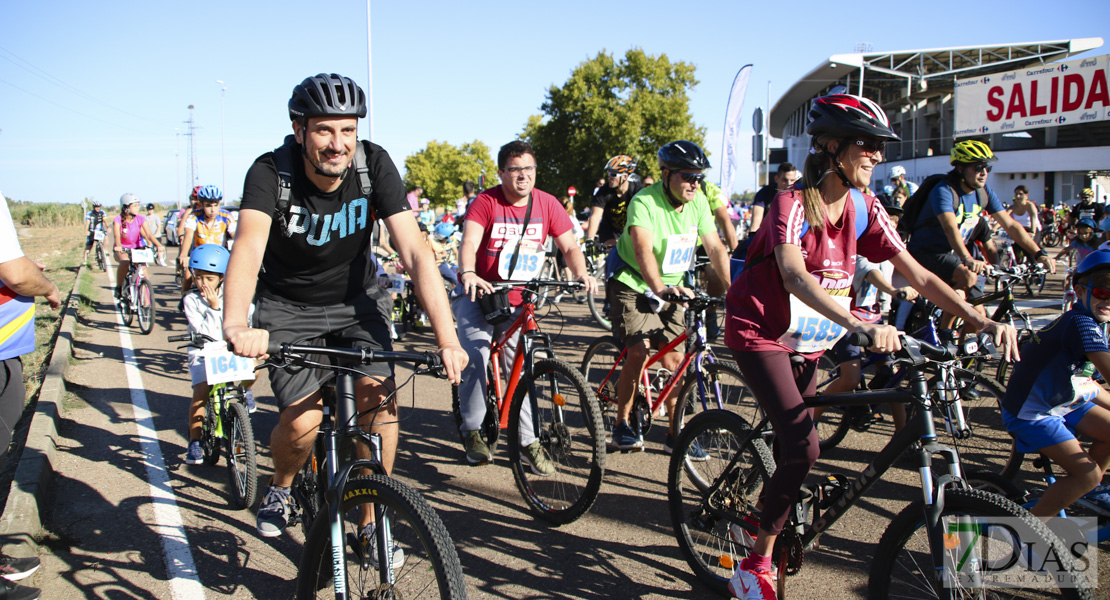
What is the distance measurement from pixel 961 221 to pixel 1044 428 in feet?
11.1

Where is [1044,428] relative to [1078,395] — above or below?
below

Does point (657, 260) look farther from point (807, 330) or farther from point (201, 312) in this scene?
point (201, 312)

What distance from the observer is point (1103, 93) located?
22344 millimetres

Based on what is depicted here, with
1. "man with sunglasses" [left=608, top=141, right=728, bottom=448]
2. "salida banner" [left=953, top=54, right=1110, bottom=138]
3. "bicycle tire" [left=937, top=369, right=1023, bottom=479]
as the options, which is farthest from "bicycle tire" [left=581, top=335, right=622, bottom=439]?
"salida banner" [left=953, top=54, right=1110, bottom=138]

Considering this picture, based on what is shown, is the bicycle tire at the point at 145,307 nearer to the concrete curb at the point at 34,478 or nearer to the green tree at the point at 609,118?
the concrete curb at the point at 34,478

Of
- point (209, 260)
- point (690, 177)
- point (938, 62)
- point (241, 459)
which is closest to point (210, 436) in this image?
point (241, 459)

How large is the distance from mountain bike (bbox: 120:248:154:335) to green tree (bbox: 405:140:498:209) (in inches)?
2287

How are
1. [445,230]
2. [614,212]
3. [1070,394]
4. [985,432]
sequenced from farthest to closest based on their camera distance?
[445,230] < [614,212] < [985,432] < [1070,394]

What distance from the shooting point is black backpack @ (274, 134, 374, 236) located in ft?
9.52

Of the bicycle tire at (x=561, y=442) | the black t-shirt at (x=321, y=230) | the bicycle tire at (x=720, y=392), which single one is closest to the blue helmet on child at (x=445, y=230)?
the bicycle tire at (x=720, y=392)

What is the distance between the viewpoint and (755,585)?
288 centimetres

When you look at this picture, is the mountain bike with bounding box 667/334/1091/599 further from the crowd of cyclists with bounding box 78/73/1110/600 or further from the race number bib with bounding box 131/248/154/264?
the race number bib with bounding box 131/248/154/264

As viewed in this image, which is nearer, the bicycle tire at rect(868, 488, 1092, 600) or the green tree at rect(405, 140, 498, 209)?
the bicycle tire at rect(868, 488, 1092, 600)

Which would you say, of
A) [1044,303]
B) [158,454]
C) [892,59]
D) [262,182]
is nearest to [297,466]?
[262,182]
